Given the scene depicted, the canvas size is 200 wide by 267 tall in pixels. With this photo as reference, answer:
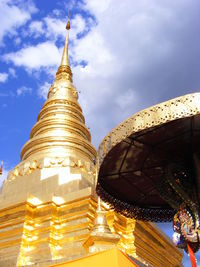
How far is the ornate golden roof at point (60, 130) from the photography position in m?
12.6

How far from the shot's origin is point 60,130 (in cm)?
1324

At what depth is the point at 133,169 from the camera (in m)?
5.10

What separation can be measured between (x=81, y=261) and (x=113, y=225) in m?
5.06

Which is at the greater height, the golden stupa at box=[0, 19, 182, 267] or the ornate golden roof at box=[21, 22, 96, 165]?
the ornate golden roof at box=[21, 22, 96, 165]

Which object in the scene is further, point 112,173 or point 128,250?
point 128,250

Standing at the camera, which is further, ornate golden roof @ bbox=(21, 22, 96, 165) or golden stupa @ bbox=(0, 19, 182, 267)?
ornate golden roof @ bbox=(21, 22, 96, 165)

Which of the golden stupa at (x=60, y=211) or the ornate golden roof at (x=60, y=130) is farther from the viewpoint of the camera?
the ornate golden roof at (x=60, y=130)

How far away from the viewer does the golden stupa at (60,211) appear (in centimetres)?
866

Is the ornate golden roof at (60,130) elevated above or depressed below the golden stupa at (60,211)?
above

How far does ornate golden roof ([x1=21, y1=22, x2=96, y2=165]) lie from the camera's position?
12.6 meters

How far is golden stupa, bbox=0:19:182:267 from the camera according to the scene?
341 inches

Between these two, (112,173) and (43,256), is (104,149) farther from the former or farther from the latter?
(43,256)

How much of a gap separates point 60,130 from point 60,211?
14.5 ft

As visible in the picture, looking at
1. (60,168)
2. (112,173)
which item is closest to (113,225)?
(60,168)
